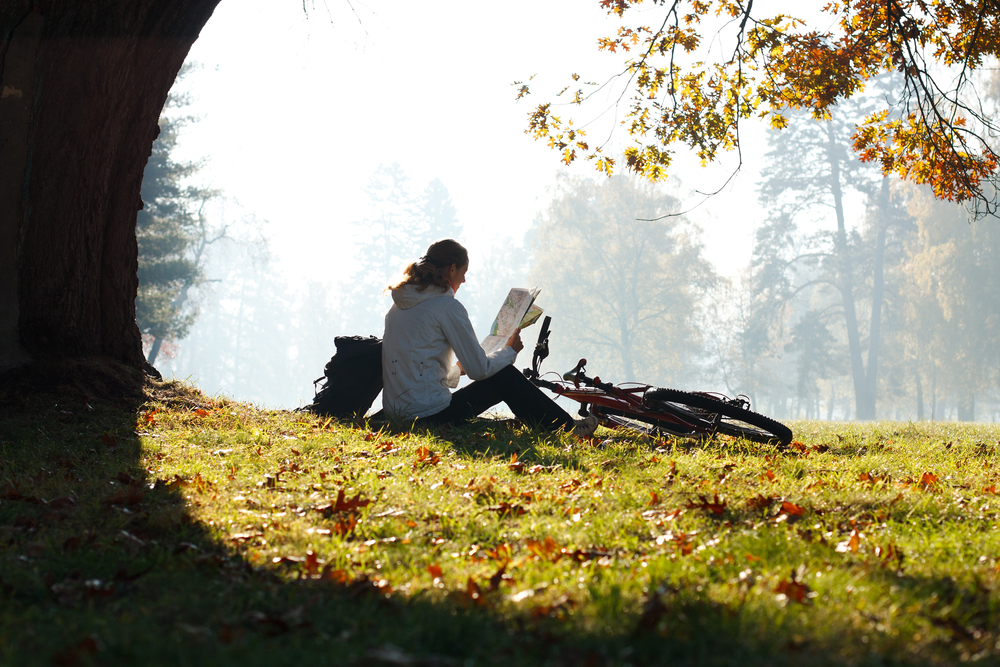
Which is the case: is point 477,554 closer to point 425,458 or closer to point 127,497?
point 425,458

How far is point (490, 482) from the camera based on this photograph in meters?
3.86

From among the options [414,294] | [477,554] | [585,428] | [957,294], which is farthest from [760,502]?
[957,294]

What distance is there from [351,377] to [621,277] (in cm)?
4263

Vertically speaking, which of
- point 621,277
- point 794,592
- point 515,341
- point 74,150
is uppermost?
point 621,277

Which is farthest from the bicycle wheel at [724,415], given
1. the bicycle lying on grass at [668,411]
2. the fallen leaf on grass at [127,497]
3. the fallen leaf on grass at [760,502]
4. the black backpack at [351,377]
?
the fallen leaf on grass at [127,497]

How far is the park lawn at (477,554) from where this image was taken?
201 cm

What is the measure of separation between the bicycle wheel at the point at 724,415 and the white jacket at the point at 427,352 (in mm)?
1378

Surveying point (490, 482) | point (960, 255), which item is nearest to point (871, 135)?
point (490, 482)

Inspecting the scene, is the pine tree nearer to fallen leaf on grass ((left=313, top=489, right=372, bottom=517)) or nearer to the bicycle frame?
the bicycle frame

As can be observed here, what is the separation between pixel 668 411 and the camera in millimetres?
5977

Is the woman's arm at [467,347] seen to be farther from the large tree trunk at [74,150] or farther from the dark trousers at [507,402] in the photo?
the large tree trunk at [74,150]

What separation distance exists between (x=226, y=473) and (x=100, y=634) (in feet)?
7.20

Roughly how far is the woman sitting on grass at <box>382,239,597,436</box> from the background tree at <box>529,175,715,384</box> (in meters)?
41.5

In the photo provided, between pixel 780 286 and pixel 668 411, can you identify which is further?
A: pixel 780 286
